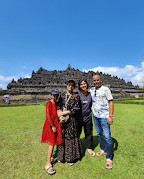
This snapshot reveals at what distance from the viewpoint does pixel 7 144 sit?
3.76m

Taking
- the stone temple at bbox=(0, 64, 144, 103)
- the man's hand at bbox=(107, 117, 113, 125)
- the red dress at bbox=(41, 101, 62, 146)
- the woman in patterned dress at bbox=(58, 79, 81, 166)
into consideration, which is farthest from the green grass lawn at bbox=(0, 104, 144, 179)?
the stone temple at bbox=(0, 64, 144, 103)

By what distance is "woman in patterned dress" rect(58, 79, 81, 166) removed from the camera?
2.64 metres

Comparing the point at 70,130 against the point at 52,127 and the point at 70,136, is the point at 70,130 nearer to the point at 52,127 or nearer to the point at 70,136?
the point at 70,136

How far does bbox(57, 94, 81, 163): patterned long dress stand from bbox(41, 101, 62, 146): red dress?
15 centimetres

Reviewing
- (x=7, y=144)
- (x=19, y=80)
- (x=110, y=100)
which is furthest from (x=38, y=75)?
(x=110, y=100)

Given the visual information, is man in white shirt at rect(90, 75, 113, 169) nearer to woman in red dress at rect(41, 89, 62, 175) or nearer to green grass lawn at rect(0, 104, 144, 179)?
green grass lawn at rect(0, 104, 144, 179)

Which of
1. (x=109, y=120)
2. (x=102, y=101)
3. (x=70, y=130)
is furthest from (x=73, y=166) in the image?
(x=102, y=101)

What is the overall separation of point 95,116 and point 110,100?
0.69 m

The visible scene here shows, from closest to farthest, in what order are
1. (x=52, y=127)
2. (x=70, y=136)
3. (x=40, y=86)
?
(x=52, y=127) < (x=70, y=136) < (x=40, y=86)

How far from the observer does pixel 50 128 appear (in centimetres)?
262

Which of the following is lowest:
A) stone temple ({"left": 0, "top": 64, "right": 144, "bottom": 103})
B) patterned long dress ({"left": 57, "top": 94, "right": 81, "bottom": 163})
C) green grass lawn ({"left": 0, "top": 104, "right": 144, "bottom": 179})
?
green grass lawn ({"left": 0, "top": 104, "right": 144, "bottom": 179})

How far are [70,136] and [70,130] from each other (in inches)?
6.6

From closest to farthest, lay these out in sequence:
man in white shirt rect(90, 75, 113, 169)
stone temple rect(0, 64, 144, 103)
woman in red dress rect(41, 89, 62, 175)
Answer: woman in red dress rect(41, 89, 62, 175) < man in white shirt rect(90, 75, 113, 169) < stone temple rect(0, 64, 144, 103)


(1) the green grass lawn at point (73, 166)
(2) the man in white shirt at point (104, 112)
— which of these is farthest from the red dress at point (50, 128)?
(2) the man in white shirt at point (104, 112)
